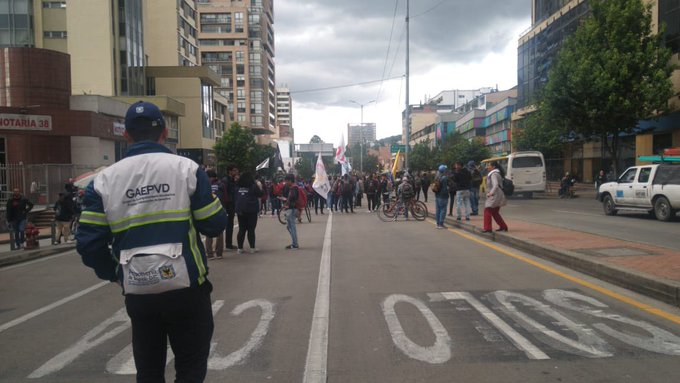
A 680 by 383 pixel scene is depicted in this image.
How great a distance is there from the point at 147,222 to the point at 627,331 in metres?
4.72

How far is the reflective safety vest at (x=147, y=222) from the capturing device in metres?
2.64

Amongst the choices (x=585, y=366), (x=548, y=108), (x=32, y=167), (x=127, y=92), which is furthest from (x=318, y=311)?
(x=127, y=92)

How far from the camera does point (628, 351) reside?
15.5ft

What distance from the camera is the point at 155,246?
8.68 feet

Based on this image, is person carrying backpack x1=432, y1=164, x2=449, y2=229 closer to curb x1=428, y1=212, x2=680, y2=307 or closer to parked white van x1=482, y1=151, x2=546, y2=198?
curb x1=428, y1=212, x2=680, y2=307

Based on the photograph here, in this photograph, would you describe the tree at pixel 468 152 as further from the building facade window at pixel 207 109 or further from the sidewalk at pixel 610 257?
the sidewalk at pixel 610 257

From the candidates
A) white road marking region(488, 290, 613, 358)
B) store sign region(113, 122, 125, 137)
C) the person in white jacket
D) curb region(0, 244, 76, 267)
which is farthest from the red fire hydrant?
store sign region(113, 122, 125, 137)

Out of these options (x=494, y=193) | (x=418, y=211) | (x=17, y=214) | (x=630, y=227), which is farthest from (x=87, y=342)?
(x=418, y=211)

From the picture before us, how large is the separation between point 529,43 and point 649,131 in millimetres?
22272

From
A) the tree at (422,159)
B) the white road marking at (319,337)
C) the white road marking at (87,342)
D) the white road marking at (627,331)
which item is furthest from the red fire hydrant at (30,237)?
the tree at (422,159)

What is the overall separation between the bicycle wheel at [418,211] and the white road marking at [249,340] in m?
13.0

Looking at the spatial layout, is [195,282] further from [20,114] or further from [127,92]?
[127,92]

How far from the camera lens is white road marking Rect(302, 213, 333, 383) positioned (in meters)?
4.38

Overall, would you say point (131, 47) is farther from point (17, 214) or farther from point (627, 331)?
point (627, 331)
